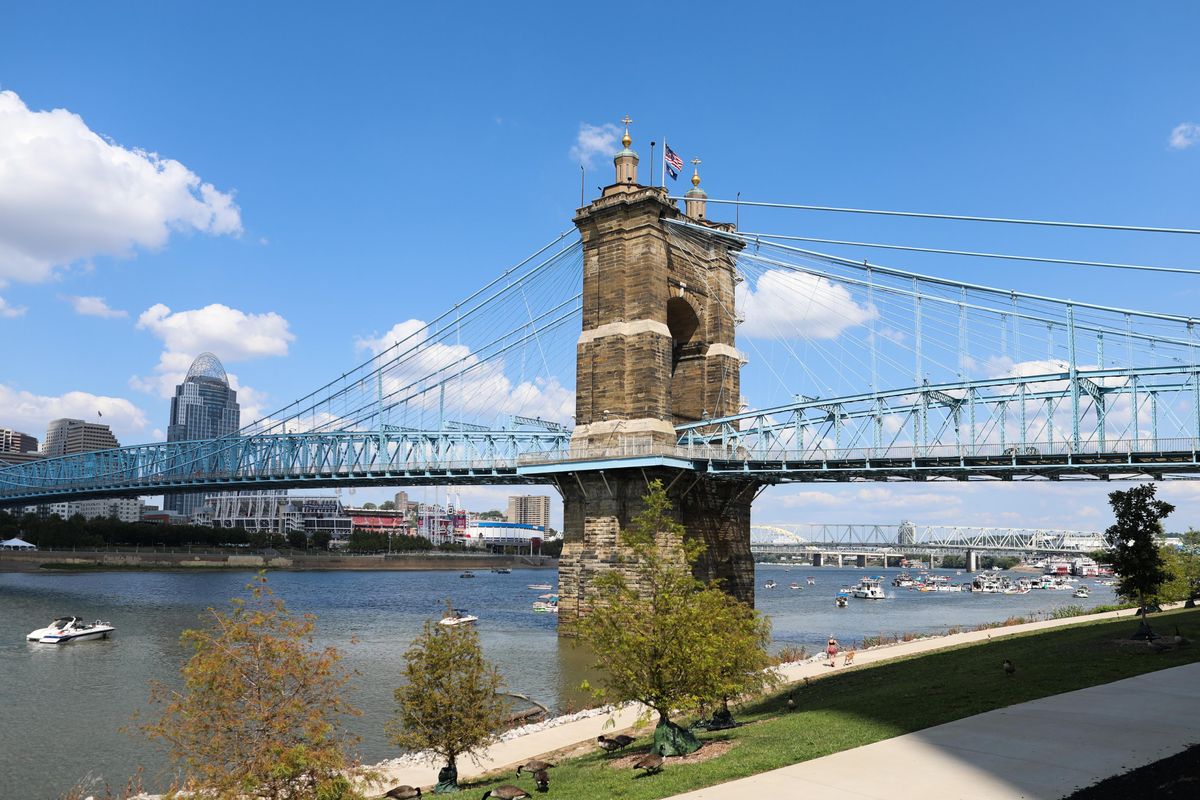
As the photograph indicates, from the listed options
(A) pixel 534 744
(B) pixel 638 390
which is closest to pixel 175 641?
(B) pixel 638 390

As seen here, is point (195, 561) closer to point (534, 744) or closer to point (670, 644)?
point (534, 744)

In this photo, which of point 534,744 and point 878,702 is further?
point 534,744

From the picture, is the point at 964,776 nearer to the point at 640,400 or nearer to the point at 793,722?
the point at 793,722

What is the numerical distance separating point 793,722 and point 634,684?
15.4 ft

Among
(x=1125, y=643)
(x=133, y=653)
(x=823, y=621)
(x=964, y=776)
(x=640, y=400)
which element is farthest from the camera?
(x=823, y=621)

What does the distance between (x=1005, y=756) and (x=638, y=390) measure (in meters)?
41.2

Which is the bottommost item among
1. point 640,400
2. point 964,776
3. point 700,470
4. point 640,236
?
point 964,776

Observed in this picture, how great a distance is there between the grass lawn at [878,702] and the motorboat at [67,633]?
44469mm

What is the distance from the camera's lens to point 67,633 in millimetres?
55844

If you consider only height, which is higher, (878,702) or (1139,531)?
(1139,531)

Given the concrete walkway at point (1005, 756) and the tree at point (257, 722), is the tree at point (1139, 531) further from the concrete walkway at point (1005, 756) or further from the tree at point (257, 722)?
the tree at point (257, 722)

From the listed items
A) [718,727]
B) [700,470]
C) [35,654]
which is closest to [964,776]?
[718,727]

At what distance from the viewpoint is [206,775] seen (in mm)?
14016

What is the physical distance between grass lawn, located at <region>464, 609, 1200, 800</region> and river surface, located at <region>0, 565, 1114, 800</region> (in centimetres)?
670
